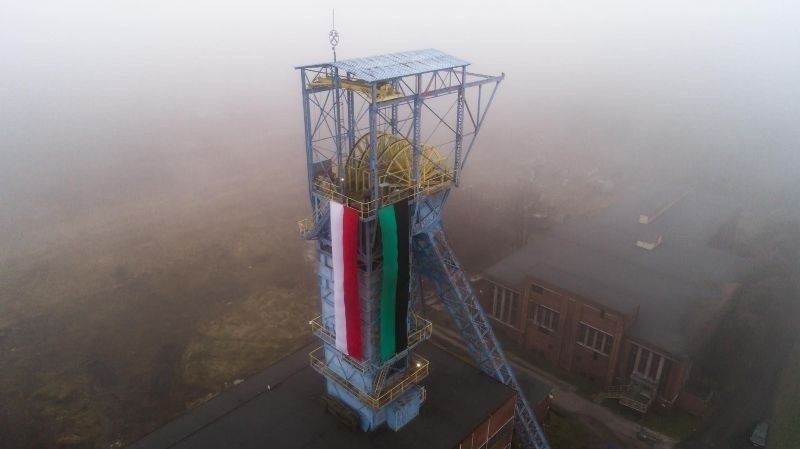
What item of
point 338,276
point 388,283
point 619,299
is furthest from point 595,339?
point 338,276

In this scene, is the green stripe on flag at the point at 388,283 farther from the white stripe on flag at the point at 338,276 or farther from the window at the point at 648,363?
the window at the point at 648,363

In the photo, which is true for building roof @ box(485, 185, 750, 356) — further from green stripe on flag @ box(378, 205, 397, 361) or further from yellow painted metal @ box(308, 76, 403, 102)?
yellow painted metal @ box(308, 76, 403, 102)

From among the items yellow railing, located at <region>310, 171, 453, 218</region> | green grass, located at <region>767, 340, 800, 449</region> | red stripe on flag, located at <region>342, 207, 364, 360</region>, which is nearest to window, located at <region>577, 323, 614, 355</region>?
green grass, located at <region>767, 340, 800, 449</region>

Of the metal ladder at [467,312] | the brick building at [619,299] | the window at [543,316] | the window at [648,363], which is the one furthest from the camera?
the window at [543,316]

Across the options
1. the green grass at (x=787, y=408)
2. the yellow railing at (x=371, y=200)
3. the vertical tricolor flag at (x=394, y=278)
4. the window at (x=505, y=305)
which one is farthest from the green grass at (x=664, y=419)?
the yellow railing at (x=371, y=200)

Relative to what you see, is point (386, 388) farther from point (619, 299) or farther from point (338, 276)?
point (619, 299)

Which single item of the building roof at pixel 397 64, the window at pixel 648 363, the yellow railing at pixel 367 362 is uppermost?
the building roof at pixel 397 64
